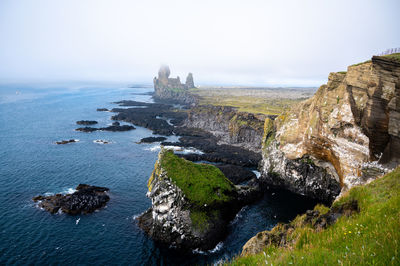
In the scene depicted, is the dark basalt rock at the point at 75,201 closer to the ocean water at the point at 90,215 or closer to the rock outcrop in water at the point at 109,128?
the ocean water at the point at 90,215

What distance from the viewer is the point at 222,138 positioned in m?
91.9

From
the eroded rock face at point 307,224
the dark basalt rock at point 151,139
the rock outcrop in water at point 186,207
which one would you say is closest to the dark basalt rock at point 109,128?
the dark basalt rock at point 151,139

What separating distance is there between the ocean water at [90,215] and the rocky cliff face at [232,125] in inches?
1191

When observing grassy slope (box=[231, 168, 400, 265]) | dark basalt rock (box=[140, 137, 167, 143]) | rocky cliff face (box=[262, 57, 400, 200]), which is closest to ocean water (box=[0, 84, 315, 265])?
dark basalt rock (box=[140, 137, 167, 143])

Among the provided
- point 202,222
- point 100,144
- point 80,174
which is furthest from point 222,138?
point 202,222

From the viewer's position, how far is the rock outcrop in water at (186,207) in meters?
32.1

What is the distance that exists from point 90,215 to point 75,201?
453cm

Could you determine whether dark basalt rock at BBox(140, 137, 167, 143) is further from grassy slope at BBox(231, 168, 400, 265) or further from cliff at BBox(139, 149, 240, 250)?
grassy slope at BBox(231, 168, 400, 265)

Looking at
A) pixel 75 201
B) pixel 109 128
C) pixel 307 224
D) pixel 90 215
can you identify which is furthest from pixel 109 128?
pixel 307 224

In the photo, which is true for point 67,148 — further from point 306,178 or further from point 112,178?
point 306,178

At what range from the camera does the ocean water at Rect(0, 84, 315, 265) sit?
29375mm

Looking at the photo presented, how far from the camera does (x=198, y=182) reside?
3672cm

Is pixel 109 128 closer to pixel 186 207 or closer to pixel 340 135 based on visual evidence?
pixel 186 207

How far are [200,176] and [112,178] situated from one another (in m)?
25.2
